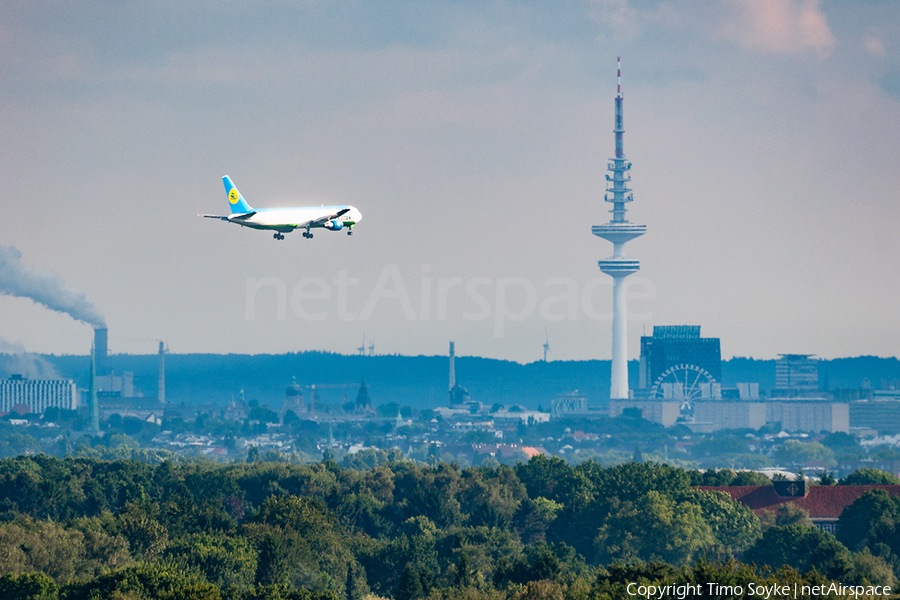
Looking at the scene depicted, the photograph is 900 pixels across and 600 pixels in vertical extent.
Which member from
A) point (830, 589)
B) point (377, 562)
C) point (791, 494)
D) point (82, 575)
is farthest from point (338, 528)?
point (830, 589)

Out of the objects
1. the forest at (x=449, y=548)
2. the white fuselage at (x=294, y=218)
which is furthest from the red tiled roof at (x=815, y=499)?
the white fuselage at (x=294, y=218)

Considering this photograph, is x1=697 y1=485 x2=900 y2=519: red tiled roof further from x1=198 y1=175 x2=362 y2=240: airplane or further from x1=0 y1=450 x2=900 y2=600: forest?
x1=198 y1=175 x2=362 y2=240: airplane

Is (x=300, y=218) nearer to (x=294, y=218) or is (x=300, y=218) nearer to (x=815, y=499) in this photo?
Answer: (x=294, y=218)

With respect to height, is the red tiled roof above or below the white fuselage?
below

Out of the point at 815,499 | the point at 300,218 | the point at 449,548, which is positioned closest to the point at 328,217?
the point at 300,218

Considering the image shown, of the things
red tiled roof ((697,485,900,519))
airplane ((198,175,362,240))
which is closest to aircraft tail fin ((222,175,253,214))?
airplane ((198,175,362,240))
